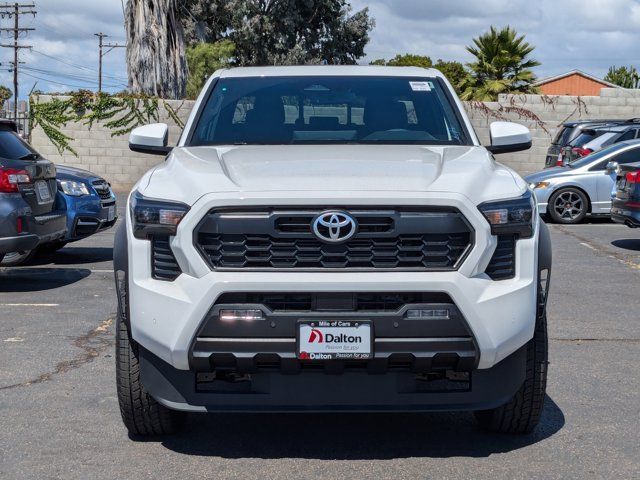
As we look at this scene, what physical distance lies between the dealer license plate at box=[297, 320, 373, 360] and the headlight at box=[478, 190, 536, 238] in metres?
0.70

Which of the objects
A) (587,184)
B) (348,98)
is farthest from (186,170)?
(587,184)

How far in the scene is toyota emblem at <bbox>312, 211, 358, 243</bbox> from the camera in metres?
4.53

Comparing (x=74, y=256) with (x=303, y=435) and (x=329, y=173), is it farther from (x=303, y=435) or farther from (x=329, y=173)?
(x=329, y=173)

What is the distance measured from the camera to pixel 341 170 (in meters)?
4.84

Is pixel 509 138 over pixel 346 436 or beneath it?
over

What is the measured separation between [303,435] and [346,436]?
0.21 m

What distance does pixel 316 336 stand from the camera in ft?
14.7

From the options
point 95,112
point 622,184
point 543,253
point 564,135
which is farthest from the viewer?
point 95,112

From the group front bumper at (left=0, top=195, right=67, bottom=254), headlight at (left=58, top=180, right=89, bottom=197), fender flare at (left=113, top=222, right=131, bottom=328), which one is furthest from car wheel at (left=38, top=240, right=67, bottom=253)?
fender flare at (left=113, top=222, right=131, bottom=328)

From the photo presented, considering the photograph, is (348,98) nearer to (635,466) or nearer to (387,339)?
(387,339)

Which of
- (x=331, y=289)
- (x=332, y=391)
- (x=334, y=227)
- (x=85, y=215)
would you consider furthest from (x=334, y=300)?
(x=85, y=215)

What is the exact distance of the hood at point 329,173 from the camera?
15.2 feet

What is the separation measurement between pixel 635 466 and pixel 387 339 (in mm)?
1332

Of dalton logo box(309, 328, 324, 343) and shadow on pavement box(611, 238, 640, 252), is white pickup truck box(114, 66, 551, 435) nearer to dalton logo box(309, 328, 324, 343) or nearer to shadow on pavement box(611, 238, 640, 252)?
dalton logo box(309, 328, 324, 343)
